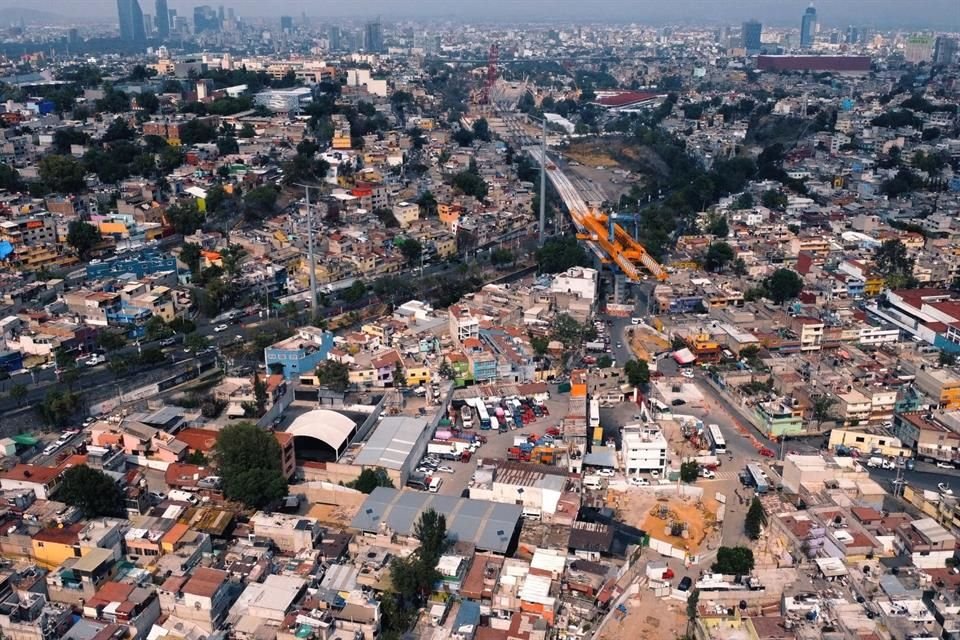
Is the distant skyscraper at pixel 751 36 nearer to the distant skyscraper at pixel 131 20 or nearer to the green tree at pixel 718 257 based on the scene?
the distant skyscraper at pixel 131 20

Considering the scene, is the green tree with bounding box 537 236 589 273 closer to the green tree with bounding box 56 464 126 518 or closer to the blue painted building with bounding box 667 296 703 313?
the blue painted building with bounding box 667 296 703 313

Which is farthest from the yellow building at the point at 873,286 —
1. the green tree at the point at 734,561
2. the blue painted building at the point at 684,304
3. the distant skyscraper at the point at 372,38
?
the distant skyscraper at the point at 372,38

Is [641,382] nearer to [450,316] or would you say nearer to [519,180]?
[450,316]

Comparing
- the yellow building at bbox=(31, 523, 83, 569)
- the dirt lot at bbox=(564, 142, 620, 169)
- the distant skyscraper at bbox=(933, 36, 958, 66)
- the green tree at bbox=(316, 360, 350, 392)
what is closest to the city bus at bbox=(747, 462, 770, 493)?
the green tree at bbox=(316, 360, 350, 392)

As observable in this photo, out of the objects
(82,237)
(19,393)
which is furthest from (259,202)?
(19,393)

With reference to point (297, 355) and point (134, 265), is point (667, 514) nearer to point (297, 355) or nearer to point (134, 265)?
point (297, 355)

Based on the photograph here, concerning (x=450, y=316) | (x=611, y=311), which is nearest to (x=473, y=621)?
(x=450, y=316)
